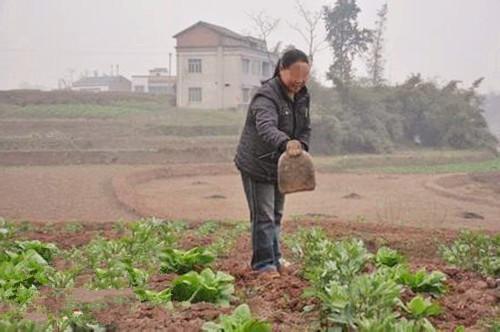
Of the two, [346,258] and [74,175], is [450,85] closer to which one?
[74,175]

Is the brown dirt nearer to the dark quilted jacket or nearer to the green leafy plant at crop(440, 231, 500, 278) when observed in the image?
the green leafy plant at crop(440, 231, 500, 278)

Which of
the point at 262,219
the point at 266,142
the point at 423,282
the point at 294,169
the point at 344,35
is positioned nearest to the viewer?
the point at 423,282

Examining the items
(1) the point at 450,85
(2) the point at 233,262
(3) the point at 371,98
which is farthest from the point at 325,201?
(1) the point at 450,85

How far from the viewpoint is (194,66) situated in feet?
158

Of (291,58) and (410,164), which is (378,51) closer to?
(410,164)

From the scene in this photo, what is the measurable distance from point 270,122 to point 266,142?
0.43 ft

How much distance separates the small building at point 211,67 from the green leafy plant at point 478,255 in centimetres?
4266

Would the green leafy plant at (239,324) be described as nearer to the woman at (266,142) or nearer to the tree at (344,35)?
the woman at (266,142)

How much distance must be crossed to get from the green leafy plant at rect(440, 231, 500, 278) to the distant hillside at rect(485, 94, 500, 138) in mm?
59544

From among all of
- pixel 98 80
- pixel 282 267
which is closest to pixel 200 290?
pixel 282 267

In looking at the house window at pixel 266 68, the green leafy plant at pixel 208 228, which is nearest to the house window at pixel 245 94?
the house window at pixel 266 68

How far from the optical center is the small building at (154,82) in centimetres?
6925

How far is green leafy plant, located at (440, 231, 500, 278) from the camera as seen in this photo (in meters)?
4.20

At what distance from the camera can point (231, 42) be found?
48.2m
